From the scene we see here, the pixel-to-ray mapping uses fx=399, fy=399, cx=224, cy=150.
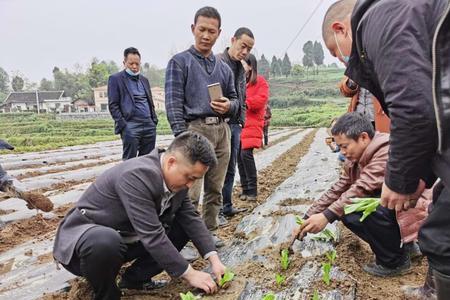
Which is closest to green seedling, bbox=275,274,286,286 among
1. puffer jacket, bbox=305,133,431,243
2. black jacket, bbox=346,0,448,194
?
puffer jacket, bbox=305,133,431,243

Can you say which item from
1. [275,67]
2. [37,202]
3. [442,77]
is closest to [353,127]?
[442,77]

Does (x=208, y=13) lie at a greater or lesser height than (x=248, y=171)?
greater

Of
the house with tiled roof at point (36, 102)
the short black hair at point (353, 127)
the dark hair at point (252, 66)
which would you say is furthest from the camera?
the house with tiled roof at point (36, 102)

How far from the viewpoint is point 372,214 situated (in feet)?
8.10

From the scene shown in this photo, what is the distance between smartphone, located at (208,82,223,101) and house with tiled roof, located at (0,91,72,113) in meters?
57.3

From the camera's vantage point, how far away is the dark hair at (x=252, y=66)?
4.54 m

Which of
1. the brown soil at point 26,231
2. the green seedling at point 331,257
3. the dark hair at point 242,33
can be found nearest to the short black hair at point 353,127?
the green seedling at point 331,257

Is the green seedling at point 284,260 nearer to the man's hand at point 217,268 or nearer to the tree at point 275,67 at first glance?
the man's hand at point 217,268

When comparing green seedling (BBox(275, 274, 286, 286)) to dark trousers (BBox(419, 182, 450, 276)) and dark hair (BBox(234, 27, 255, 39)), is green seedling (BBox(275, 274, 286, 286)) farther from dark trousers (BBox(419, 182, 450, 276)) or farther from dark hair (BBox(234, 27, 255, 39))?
dark hair (BBox(234, 27, 255, 39))

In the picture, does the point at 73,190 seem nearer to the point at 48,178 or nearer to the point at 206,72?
the point at 48,178

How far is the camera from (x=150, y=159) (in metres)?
2.33

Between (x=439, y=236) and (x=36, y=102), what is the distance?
2508 inches

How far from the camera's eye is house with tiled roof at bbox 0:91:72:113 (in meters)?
56.7

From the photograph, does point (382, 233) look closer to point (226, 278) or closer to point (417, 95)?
point (226, 278)
